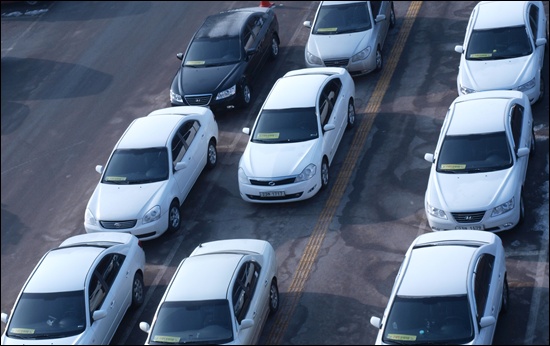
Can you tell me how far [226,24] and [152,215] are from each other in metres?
8.32

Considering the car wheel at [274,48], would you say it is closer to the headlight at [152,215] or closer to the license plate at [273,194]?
the license plate at [273,194]

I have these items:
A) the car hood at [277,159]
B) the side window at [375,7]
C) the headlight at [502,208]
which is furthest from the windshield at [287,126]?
the side window at [375,7]

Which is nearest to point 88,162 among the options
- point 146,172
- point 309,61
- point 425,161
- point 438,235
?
point 146,172

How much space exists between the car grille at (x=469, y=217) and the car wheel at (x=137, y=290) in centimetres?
609

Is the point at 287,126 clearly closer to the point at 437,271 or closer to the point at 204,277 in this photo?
the point at 204,277

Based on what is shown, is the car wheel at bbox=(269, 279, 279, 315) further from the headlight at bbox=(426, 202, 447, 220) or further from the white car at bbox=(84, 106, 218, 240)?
the white car at bbox=(84, 106, 218, 240)

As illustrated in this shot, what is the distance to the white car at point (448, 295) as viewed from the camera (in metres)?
17.3

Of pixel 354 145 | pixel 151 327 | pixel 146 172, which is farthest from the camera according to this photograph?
pixel 354 145

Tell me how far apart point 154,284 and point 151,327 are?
3519 millimetres

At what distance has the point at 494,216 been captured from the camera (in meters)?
Answer: 20.7

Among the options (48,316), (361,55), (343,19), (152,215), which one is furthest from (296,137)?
(48,316)

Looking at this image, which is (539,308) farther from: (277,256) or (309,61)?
(309,61)

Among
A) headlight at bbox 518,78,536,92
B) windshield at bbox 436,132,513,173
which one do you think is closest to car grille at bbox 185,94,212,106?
windshield at bbox 436,132,513,173

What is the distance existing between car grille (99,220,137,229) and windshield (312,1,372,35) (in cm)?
871
